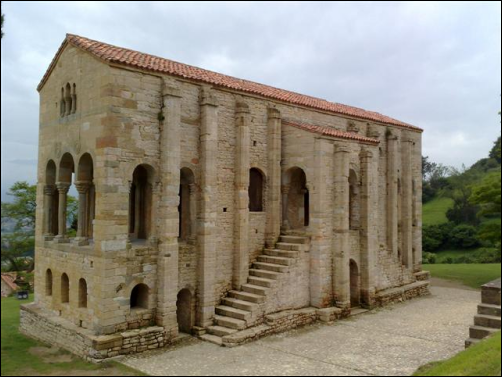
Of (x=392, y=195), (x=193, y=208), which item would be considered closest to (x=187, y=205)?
(x=193, y=208)

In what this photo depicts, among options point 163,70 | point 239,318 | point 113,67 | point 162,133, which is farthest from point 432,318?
point 113,67

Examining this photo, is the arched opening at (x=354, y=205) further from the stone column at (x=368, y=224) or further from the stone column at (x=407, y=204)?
the stone column at (x=407, y=204)

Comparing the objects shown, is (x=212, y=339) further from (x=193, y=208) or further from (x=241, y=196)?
(x=241, y=196)

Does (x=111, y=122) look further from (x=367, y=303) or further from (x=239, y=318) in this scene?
(x=367, y=303)

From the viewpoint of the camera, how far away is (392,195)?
23.6 meters

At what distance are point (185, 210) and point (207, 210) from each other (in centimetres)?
104

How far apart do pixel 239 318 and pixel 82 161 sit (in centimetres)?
779

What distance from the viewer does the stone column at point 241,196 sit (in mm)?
16391

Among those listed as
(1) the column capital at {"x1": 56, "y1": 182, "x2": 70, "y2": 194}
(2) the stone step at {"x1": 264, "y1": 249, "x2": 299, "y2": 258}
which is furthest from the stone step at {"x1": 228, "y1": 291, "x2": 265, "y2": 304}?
(1) the column capital at {"x1": 56, "y1": 182, "x2": 70, "y2": 194}

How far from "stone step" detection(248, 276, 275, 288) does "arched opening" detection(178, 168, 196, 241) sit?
10.1 ft

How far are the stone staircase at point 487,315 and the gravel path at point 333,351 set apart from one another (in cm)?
164

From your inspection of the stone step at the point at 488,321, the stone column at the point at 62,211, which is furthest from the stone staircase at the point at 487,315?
the stone column at the point at 62,211

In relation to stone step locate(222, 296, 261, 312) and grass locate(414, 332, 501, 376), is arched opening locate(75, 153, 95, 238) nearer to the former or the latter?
stone step locate(222, 296, 261, 312)

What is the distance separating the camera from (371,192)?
66.3 ft
